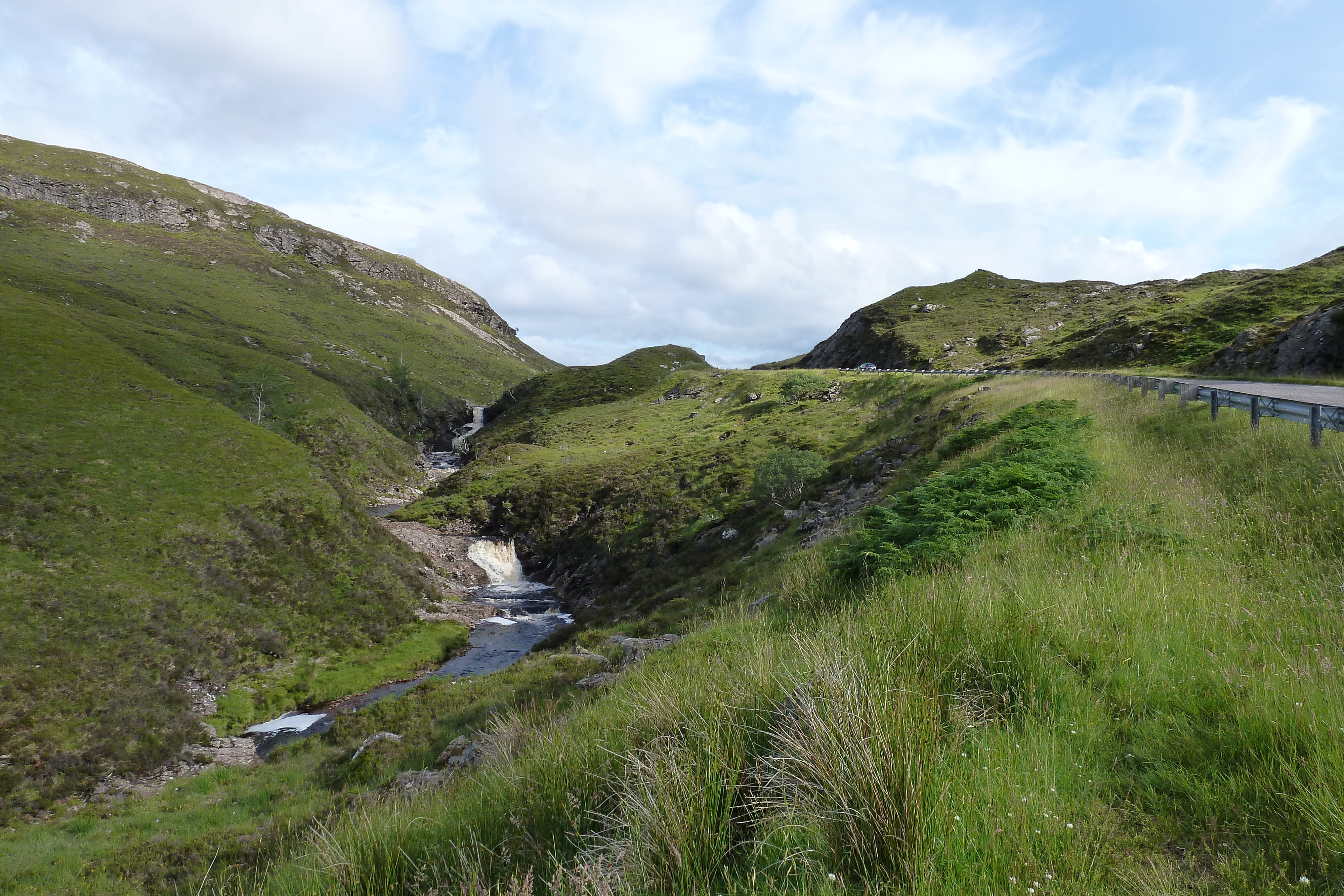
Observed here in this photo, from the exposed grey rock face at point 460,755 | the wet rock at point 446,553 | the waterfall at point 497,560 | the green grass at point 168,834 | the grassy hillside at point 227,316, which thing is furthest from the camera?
the grassy hillside at point 227,316

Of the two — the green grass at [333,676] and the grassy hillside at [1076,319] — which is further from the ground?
the grassy hillside at [1076,319]

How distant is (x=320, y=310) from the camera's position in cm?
16738

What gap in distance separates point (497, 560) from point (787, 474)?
3430 cm

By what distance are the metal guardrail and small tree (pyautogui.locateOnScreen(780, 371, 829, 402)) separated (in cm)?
5142

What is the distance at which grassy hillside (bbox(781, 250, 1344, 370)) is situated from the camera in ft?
206

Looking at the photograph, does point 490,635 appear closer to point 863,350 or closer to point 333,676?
point 333,676

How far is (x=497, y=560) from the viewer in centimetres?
6019

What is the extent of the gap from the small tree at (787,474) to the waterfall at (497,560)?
29.5 metres

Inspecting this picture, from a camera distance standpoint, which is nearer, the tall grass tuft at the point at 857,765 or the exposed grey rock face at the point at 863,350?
the tall grass tuft at the point at 857,765

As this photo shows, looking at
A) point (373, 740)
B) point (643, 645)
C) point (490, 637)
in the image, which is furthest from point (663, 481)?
point (643, 645)

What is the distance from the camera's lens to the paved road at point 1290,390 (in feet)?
60.1

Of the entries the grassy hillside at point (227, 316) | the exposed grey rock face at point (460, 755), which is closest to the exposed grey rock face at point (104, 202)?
the grassy hillside at point (227, 316)

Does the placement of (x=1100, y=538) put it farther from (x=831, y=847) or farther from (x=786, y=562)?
(x=786, y=562)

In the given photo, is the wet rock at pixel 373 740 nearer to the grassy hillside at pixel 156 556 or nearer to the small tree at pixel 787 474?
the grassy hillside at pixel 156 556
